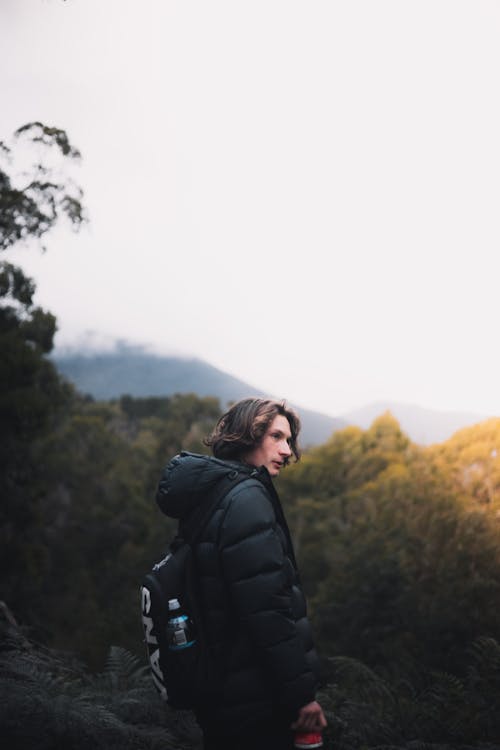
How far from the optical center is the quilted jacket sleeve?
207cm

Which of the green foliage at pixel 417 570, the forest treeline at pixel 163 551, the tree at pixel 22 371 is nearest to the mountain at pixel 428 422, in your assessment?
the forest treeline at pixel 163 551

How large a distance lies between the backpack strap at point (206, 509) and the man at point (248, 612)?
0.01 metres

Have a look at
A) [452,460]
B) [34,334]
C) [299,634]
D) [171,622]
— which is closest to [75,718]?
[171,622]

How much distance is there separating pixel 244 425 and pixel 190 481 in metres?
0.40

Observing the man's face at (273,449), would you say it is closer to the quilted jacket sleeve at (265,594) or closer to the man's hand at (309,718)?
the quilted jacket sleeve at (265,594)

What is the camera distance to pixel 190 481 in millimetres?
2328

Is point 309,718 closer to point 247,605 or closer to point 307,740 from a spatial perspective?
point 307,740

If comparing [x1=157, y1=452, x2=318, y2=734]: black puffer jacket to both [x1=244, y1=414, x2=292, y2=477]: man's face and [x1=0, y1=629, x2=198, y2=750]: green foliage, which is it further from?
[x1=0, y1=629, x2=198, y2=750]: green foliage

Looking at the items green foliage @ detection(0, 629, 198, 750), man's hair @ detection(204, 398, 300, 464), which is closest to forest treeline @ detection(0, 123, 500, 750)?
green foliage @ detection(0, 629, 198, 750)

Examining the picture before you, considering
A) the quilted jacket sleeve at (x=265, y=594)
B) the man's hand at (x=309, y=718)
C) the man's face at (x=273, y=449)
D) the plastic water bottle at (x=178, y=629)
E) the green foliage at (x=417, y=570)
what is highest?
the man's face at (x=273, y=449)

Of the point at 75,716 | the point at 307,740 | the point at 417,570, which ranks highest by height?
the point at 307,740

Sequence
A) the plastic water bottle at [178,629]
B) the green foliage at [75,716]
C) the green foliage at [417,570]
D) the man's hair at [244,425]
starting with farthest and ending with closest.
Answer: the green foliage at [417,570]
the green foliage at [75,716]
the man's hair at [244,425]
the plastic water bottle at [178,629]

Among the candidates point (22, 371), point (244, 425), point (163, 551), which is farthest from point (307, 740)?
point (163, 551)

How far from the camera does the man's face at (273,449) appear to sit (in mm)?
2576
